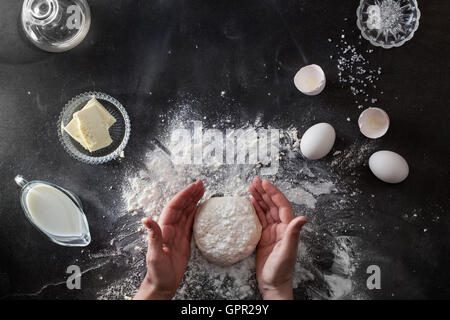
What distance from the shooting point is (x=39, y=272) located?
5.24ft

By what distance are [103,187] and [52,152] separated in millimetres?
224

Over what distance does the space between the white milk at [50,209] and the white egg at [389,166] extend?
1052 mm

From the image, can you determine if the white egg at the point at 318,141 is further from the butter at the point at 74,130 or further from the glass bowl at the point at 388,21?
the butter at the point at 74,130

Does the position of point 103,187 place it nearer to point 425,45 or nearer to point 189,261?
point 189,261

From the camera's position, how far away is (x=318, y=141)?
1490mm

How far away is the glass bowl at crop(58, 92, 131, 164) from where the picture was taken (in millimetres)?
1583

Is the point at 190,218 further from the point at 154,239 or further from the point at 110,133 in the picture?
the point at 110,133

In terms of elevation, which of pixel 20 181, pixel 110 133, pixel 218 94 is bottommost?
pixel 20 181

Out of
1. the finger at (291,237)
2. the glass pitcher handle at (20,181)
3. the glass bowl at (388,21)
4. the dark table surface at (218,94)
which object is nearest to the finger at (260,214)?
the finger at (291,237)

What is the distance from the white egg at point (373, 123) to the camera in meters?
1.54

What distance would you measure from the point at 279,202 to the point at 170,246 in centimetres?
39

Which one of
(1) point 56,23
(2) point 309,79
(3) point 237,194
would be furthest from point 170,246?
(1) point 56,23

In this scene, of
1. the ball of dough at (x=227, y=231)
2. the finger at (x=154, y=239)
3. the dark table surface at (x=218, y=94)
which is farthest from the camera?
the dark table surface at (x=218, y=94)
